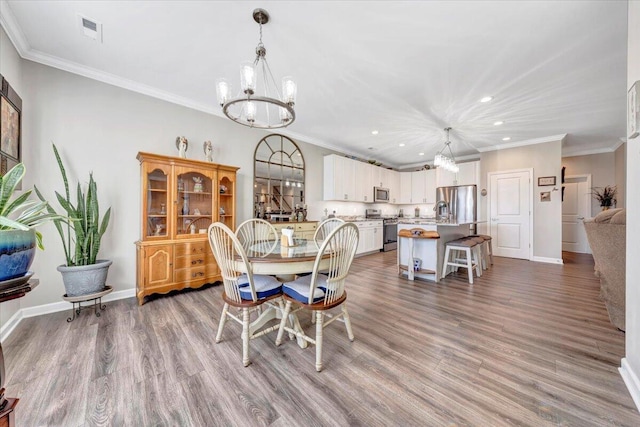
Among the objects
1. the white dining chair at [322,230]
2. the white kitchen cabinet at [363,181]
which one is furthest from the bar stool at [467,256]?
the white kitchen cabinet at [363,181]

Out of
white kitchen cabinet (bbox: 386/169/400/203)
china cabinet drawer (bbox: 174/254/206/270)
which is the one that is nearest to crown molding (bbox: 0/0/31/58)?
china cabinet drawer (bbox: 174/254/206/270)

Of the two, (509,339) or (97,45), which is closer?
(509,339)

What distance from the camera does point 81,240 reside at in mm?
2529

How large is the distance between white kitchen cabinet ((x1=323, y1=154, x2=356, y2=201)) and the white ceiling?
1.65 m

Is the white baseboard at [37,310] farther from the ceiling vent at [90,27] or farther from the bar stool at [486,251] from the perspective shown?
the bar stool at [486,251]

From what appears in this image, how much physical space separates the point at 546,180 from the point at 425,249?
11.9ft

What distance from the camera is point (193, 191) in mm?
3443

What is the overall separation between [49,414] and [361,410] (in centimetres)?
171

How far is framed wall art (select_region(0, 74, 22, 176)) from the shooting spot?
1988 mm

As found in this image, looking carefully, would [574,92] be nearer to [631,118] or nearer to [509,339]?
[631,118]

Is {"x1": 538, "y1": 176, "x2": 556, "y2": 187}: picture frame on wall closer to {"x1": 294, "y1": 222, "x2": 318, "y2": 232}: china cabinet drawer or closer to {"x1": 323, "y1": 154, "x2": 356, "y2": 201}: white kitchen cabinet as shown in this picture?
{"x1": 323, "y1": 154, "x2": 356, "y2": 201}: white kitchen cabinet

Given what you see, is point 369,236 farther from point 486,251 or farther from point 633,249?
point 633,249

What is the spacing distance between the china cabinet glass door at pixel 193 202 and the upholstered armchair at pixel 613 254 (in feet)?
14.3

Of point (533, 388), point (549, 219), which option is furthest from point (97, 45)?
point (549, 219)
